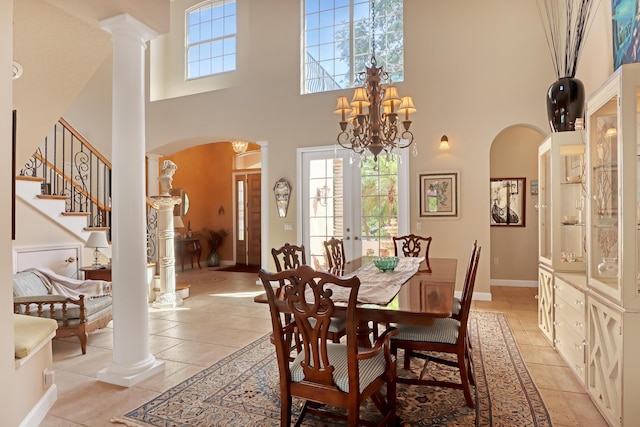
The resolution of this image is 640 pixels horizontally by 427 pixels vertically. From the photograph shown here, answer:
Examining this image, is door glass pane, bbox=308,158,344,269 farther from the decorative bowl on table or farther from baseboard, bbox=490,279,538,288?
the decorative bowl on table

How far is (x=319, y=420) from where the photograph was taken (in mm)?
2373

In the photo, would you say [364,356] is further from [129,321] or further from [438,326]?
[129,321]

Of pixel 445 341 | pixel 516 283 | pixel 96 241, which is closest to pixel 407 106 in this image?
pixel 445 341

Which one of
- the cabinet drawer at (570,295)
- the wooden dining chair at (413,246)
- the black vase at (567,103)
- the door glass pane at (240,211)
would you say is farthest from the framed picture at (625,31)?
the door glass pane at (240,211)

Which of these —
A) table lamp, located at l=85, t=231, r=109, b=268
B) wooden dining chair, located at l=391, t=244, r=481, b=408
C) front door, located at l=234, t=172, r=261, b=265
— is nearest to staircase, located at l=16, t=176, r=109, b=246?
table lamp, located at l=85, t=231, r=109, b=268

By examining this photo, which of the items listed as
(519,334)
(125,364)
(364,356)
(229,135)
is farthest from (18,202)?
(519,334)

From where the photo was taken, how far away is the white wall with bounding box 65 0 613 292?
545 cm

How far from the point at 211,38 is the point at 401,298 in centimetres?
698

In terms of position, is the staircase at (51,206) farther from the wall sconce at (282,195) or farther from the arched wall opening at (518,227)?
the arched wall opening at (518,227)

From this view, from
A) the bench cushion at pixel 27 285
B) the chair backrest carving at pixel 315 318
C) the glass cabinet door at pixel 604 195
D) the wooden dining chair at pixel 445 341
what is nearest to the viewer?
the chair backrest carving at pixel 315 318

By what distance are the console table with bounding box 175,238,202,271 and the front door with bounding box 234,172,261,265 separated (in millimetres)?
1016

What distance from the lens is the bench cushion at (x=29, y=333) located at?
84.5 inches

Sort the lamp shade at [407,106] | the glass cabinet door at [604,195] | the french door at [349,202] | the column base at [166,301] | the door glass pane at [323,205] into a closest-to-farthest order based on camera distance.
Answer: the glass cabinet door at [604,195]
the lamp shade at [407,106]
the column base at [166,301]
the french door at [349,202]
the door glass pane at [323,205]

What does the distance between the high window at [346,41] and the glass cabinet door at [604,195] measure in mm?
3740
